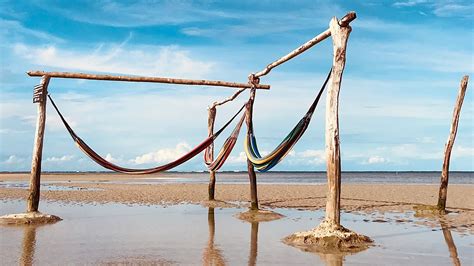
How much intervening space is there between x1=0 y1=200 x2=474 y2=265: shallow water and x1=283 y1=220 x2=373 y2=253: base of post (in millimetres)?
234

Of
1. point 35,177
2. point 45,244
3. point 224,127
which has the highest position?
point 224,127

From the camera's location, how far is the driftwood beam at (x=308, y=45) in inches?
302

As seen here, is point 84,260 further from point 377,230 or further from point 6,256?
point 377,230

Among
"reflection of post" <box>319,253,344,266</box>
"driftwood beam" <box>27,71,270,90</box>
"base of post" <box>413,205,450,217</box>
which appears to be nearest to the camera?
"reflection of post" <box>319,253,344,266</box>

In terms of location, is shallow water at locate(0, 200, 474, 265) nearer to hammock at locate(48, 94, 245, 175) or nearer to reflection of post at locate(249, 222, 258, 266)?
reflection of post at locate(249, 222, 258, 266)

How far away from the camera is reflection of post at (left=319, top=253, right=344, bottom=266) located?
6.41 m

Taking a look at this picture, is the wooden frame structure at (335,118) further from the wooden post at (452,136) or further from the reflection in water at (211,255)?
the wooden post at (452,136)

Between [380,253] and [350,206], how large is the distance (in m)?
8.05

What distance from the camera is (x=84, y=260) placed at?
665 cm

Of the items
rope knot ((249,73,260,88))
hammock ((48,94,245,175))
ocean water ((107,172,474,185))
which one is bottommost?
ocean water ((107,172,474,185))

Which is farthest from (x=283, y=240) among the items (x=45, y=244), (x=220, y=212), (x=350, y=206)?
(x=350, y=206)

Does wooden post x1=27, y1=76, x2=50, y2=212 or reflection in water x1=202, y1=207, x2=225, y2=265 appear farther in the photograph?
wooden post x1=27, y1=76, x2=50, y2=212

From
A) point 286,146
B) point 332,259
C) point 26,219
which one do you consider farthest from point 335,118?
point 26,219

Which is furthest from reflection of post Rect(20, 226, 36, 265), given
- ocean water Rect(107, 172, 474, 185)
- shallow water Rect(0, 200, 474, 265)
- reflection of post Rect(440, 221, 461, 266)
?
ocean water Rect(107, 172, 474, 185)
